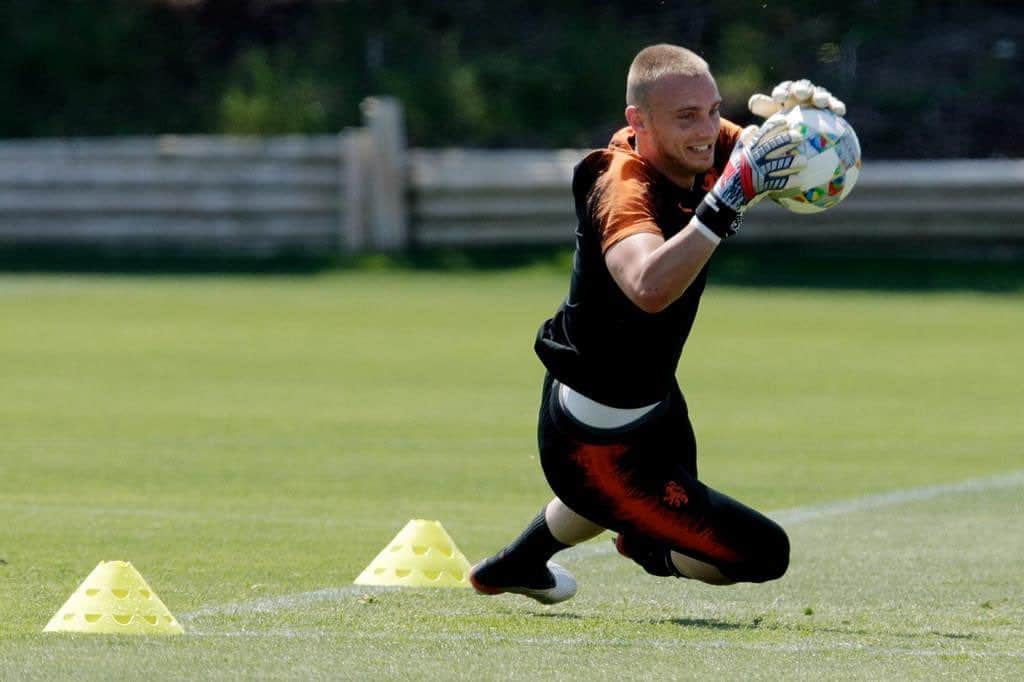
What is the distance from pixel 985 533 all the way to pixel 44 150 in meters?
18.1

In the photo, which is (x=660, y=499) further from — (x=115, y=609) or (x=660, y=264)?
(x=115, y=609)

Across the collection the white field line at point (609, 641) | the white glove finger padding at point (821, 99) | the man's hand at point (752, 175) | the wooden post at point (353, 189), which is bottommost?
the wooden post at point (353, 189)

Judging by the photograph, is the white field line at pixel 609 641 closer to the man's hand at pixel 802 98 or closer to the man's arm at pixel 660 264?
the man's arm at pixel 660 264

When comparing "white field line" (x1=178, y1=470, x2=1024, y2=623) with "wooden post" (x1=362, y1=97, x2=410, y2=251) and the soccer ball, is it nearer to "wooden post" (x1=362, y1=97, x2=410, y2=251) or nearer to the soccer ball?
the soccer ball

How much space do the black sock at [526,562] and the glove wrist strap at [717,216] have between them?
1442mm

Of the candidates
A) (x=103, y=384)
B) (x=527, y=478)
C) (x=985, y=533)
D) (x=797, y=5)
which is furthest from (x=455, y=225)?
(x=985, y=533)

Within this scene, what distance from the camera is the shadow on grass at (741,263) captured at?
21.3 metres

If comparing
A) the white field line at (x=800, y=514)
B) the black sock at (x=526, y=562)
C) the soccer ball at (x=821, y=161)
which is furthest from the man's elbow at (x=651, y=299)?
the white field line at (x=800, y=514)

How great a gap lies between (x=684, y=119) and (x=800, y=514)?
10.7 ft

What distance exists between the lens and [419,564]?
696 centimetres

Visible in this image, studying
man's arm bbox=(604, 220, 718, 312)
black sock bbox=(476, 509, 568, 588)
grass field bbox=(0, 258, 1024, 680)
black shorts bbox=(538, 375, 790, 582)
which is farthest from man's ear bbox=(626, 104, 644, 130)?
grass field bbox=(0, 258, 1024, 680)

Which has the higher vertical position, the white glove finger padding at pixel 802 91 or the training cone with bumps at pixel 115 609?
the white glove finger padding at pixel 802 91

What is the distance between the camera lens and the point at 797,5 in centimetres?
2675

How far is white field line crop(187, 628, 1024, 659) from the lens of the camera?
5781 mm
